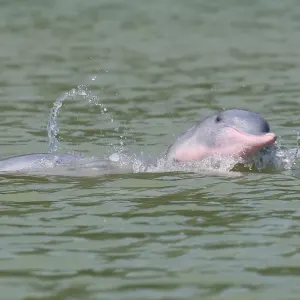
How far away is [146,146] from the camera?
1305cm

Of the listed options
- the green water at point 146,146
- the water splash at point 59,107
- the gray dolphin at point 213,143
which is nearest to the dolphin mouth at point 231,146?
the gray dolphin at point 213,143

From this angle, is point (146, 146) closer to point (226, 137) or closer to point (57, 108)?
point (57, 108)

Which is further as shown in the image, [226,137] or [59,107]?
[59,107]

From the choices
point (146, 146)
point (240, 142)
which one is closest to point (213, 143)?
point (240, 142)

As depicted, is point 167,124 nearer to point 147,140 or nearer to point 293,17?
point 147,140

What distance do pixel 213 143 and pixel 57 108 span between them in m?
2.75

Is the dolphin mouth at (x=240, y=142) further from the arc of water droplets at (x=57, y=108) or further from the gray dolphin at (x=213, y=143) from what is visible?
the arc of water droplets at (x=57, y=108)

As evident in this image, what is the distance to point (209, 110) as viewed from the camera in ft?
52.9

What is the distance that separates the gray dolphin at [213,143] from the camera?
11031 mm

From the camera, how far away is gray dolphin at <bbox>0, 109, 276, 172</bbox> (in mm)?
11031

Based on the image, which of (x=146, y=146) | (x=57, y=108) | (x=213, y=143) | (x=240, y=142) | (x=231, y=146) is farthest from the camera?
(x=57, y=108)

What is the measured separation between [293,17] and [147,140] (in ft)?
49.4

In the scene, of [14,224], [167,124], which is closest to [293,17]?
[167,124]

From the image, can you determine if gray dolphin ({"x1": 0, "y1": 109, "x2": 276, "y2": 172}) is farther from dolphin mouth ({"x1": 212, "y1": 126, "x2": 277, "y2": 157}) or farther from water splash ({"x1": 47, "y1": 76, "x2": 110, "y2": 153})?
water splash ({"x1": 47, "y1": 76, "x2": 110, "y2": 153})
